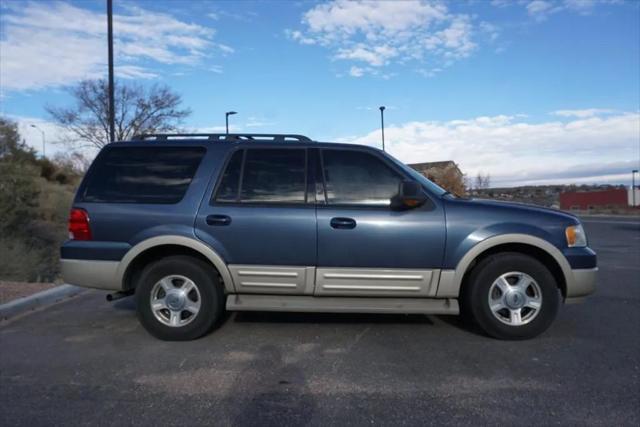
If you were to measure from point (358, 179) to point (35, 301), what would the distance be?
15.0ft

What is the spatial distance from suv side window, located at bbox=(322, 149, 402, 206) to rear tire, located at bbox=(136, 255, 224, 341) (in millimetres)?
1460

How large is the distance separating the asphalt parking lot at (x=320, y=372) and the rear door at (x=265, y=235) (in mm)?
615

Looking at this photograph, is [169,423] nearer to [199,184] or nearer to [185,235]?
[185,235]

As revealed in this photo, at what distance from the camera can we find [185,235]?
499cm

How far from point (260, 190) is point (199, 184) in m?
0.61

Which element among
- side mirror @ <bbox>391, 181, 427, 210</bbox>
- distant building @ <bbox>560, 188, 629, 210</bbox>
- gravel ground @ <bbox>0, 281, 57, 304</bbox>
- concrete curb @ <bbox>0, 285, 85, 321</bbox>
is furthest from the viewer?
distant building @ <bbox>560, 188, 629, 210</bbox>

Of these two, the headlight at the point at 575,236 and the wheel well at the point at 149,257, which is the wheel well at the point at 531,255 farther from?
Answer: the wheel well at the point at 149,257

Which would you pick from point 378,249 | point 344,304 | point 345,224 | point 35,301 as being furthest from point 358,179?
point 35,301

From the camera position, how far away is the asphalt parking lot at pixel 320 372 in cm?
351

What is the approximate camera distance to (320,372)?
4.23 meters

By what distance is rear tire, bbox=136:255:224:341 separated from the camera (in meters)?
5.03

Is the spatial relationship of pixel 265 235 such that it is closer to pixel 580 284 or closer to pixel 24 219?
pixel 580 284

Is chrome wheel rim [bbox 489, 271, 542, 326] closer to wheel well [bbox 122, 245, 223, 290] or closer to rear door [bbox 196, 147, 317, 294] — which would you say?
rear door [bbox 196, 147, 317, 294]

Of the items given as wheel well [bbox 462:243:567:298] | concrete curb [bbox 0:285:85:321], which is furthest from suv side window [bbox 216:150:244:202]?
concrete curb [bbox 0:285:85:321]
